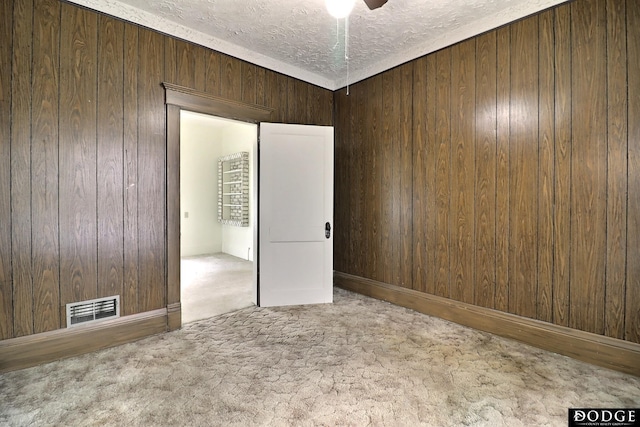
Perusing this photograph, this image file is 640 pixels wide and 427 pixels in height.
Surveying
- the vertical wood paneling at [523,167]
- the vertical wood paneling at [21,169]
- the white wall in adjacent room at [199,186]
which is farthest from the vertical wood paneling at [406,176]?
the white wall in adjacent room at [199,186]

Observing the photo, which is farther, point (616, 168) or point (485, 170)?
point (485, 170)

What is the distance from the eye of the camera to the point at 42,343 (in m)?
2.33

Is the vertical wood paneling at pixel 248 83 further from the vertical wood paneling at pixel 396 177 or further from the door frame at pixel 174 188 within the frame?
the vertical wood paneling at pixel 396 177

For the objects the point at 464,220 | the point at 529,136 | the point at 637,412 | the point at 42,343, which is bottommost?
the point at 637,412

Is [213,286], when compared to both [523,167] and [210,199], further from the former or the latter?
[523,167]

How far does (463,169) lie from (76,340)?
11.9 feet

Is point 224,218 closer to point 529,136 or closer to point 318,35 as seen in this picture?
point 318,35

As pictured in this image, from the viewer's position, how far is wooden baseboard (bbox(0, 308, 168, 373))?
2234 millimetres

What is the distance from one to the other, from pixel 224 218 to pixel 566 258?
6052 mm

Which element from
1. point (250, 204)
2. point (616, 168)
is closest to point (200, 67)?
point (250, 204)

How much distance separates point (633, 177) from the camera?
2211 millimetres

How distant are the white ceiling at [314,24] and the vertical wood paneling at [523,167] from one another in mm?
266

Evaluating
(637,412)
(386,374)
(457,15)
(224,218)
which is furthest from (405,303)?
(224,218)

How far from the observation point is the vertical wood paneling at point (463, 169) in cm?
304
